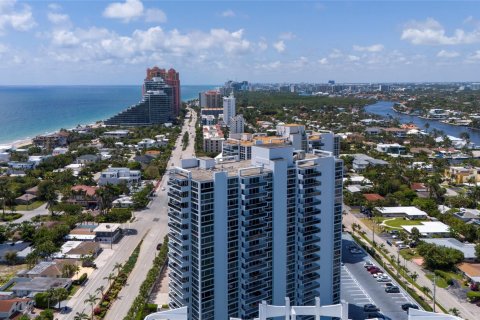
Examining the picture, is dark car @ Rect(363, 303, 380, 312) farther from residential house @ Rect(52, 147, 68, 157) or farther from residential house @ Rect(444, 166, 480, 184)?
residential house @ Rect(52, 147, 68, 157)

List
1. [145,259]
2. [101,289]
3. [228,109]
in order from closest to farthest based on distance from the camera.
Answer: [101,289], [145,259], [228,109]

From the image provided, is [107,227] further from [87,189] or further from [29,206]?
[29,206]

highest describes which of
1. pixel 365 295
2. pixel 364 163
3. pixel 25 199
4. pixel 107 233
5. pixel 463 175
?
pixel 364 163

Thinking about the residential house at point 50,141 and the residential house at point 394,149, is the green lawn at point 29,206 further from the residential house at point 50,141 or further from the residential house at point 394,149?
the residential house at point 394,149

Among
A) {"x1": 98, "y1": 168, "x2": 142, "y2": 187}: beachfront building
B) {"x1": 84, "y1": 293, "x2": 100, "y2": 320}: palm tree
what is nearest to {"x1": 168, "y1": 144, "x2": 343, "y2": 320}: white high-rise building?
{"x1": 84, "y1": 293, "x2": 100, "y2": 320}: palm tree

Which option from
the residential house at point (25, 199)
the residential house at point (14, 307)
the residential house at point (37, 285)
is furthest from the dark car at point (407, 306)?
the residential house at point (25, 199)

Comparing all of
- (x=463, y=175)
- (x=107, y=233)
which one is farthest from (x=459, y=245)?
(x=107, y=233)
